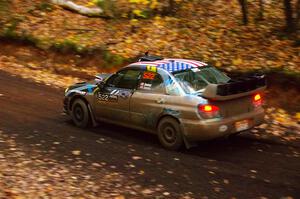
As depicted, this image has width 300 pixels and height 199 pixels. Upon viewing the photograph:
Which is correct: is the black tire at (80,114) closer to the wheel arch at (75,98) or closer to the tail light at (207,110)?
the wheel arch at (75,98)

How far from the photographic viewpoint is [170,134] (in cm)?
863

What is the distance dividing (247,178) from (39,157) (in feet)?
11.8

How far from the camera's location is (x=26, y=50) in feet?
57.1

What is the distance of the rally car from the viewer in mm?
8078

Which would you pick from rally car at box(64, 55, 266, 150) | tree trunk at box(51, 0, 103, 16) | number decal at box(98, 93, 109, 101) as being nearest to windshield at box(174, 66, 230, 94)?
rally car at box(64, 55, 266, 150)

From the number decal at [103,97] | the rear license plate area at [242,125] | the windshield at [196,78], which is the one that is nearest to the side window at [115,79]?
the number decal at [103,97]

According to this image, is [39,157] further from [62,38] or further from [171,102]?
[62,38]

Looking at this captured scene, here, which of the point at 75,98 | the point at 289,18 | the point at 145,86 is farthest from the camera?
the point at 289,18

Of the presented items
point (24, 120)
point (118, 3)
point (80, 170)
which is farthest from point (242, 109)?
point (118, 3)

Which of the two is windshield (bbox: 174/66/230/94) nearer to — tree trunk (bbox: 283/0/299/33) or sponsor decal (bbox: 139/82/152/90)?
sponsor decal (bbox: 139/82/152/90)

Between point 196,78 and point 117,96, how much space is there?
1.74m

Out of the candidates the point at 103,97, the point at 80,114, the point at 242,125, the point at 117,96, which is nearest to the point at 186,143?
the point at 242,125

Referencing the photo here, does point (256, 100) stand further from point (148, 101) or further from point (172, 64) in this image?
point (148, 101)

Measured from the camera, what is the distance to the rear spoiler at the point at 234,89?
7863 mm
